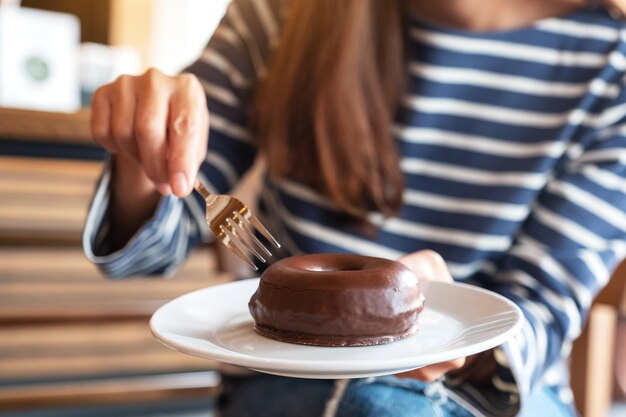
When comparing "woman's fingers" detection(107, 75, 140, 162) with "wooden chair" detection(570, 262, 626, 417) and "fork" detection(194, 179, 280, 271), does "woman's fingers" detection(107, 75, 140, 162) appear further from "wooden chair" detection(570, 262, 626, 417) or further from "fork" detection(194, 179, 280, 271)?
"wooden chair" detection(570, 262, 626, 417)

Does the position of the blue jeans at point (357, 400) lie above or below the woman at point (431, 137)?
below

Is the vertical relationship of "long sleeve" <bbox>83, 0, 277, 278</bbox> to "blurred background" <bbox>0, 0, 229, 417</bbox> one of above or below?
above

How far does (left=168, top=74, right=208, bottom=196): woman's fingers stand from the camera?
0.77 metres

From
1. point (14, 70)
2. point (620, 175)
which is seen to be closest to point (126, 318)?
point (14, 70)

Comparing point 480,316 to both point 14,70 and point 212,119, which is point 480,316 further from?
point 14,70

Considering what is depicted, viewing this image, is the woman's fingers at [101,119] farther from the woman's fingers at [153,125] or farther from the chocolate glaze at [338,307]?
the chocolate glaze at [338,307]

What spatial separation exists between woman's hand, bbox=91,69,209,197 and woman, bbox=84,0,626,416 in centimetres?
22

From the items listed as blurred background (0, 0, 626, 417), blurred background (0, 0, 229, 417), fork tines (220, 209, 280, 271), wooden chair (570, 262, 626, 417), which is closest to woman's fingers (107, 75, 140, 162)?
fork tines (220, 209, 280, 271)

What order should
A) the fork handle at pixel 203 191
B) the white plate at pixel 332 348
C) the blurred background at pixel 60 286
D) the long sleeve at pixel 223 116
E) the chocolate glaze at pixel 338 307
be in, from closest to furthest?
1. the white plate at pixel 332 348
2. the chocolate glaze at pixel 338 307
3. the fork handle at pixel 203 191
4. the long sleeve at pixel 223 116
5. the blurred background at pixel 60 286

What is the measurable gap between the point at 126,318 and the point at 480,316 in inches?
58.5

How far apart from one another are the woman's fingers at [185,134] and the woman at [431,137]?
27 cm

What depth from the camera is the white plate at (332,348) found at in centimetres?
58

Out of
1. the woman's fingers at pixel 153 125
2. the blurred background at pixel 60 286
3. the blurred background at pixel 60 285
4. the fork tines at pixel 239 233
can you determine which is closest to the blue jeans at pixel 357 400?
the fork tines at pixel 239 233

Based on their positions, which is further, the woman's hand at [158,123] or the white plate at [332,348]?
the woman's hand at [158,123]
